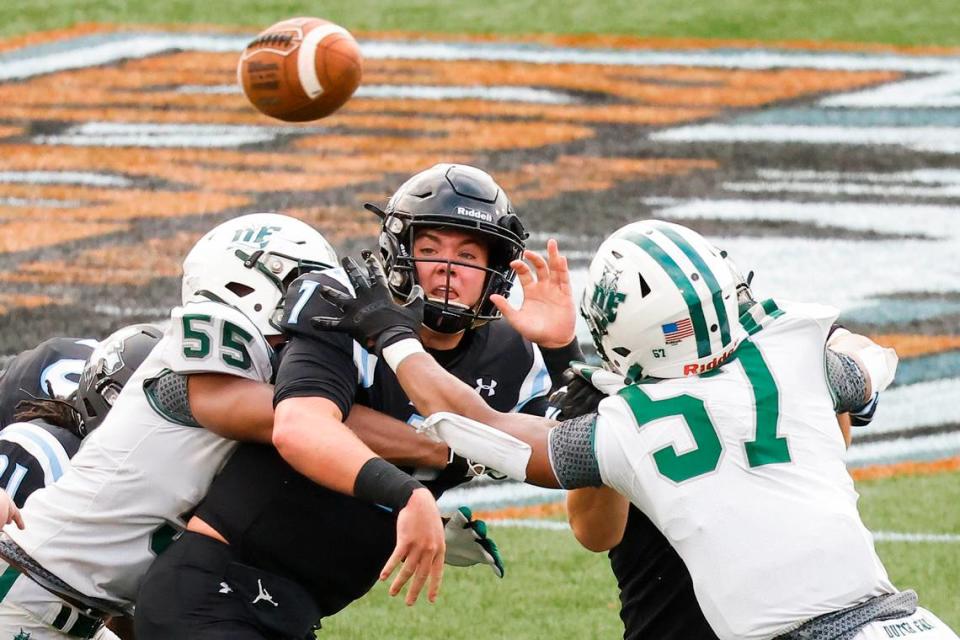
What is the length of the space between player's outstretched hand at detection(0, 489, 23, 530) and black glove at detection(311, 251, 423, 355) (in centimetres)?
87

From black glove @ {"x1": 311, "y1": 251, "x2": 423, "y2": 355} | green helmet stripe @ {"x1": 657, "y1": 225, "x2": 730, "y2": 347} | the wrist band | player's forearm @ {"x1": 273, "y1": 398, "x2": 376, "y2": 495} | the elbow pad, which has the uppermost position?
green helmet stripe @ {"x1": 657, "y1": 225, "x2": 730, "y2": 347}

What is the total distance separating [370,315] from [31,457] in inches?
53.9

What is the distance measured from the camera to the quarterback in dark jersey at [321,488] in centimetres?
368

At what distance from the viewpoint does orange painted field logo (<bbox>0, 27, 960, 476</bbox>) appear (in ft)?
33.0

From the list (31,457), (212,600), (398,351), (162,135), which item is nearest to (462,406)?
(398,351)

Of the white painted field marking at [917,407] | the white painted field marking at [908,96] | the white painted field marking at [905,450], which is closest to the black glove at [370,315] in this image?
the white painted field marking at [905,450]

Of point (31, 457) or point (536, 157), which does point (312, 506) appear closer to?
point (31, 457)

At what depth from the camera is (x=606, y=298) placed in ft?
11.6

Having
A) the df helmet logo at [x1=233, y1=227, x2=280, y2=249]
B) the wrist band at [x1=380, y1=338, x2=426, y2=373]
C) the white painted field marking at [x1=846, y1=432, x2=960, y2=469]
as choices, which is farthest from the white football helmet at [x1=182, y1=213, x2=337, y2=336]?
the white painted field marking at [x1=846, y1=432, x2=960, y2=469]

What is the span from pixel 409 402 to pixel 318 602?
56 centimetres

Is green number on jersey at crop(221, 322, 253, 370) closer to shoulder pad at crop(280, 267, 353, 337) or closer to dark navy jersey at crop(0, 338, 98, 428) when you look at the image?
shoulder pad at crop(280, 267, 353, 337)

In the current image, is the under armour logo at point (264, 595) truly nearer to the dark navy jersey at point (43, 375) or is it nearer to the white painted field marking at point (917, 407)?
the dark navy jersey at point (43, 375)

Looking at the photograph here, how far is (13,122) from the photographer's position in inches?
489

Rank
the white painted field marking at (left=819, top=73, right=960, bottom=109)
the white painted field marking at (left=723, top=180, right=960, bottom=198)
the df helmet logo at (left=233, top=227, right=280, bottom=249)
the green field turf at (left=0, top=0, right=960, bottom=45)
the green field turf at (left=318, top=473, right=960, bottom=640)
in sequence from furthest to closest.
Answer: the green field turf at (left=0, top=0, right=960, bottom=45) < the white painted field marking at (left=819, top=73, right=960, bottom=109) < the white painted field marking at (left=723, top=180, right=960, bottom=198) < the green field turf at (left=318, top=473, right=960, bottom=640) < the df helmet logo at (left=233, top=227, right=280, bottom=249)
